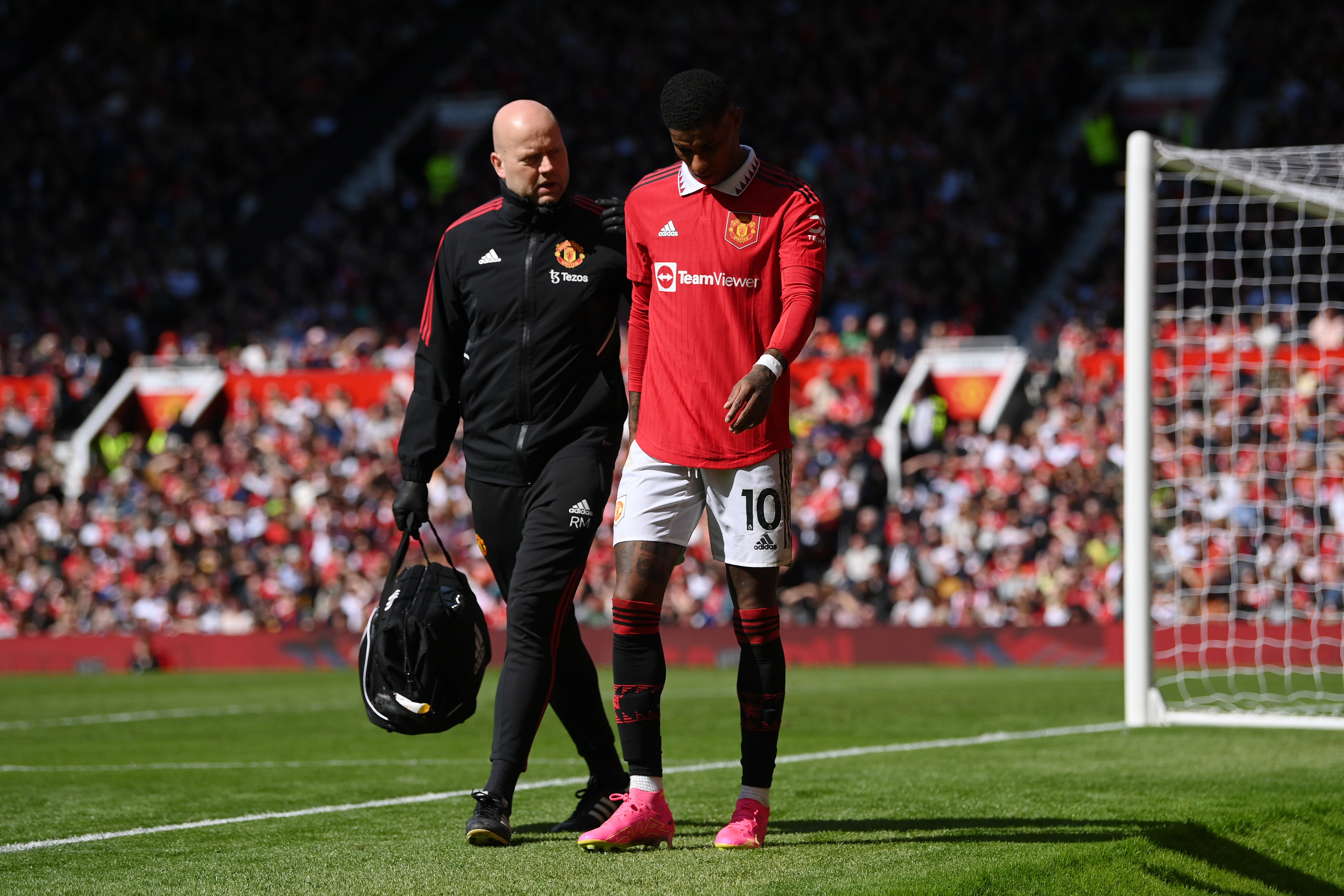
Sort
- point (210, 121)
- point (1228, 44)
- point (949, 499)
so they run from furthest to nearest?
point (210, 121) < point (1228, 44) < point (949, 499)

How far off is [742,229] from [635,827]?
5.91 ft

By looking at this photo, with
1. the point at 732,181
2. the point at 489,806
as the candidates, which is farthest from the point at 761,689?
the point at 732,181

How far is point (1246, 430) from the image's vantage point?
56.0 feet

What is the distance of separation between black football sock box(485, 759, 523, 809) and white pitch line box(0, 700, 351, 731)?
733 cm

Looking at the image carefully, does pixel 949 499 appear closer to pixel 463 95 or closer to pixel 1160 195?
pixel 1160 195

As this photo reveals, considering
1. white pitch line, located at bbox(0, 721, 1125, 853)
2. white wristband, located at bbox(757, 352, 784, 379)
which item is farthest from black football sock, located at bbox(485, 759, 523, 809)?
white wristband, located at bbox(757, 352, 784, 379)

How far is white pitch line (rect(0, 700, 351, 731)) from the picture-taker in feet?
38.1

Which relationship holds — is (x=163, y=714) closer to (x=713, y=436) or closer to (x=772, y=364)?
(x=713, y=436)

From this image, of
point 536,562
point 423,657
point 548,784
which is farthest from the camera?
point 548,784

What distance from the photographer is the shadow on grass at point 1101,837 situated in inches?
192

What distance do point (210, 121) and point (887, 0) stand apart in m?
13.4

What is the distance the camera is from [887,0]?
92.1 feet

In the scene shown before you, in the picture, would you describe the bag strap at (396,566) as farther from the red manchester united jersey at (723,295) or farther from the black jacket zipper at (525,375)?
the red manchester united jersey at (723,295)

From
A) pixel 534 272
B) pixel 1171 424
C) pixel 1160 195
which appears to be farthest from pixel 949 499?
pixel 534 272
